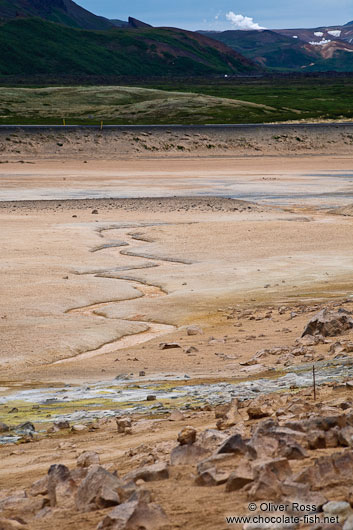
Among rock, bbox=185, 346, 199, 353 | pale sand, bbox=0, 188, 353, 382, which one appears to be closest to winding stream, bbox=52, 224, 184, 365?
pale sand, bbox=0, 188, 353, 382

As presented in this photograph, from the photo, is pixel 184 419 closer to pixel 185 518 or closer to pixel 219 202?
pixel 185 518

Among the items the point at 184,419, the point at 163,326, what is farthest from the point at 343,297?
the point at 184,419

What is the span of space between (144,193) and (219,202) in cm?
661

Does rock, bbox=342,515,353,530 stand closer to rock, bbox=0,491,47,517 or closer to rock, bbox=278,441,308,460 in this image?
rock, bbox=278,441,308,460

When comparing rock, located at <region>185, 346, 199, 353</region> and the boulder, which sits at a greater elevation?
the boulder

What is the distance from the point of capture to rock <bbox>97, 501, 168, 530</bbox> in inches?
188

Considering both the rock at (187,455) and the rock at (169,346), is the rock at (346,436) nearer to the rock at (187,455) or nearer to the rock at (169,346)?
the rock at (187,455)

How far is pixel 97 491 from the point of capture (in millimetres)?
5355

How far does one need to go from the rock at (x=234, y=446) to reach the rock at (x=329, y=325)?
7162 millimetres

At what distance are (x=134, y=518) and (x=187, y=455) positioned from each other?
1.29 metres

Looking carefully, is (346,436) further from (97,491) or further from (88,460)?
(88,460)

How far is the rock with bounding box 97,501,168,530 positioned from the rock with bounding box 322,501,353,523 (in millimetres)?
851

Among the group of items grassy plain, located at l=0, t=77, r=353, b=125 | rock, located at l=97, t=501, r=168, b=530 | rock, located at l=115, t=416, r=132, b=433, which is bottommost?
rock, located at l=115, t=416, r=132, b=433

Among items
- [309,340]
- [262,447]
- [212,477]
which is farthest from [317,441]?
[309,340]
